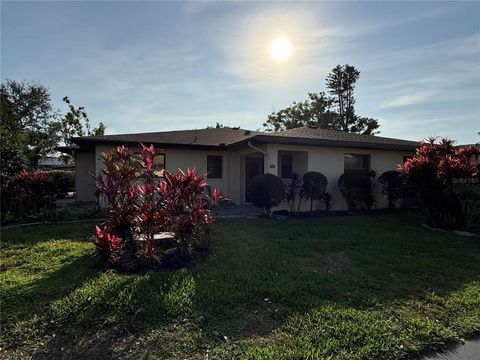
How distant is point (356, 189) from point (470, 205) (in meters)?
3.54

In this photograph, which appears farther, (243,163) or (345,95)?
(345,95)

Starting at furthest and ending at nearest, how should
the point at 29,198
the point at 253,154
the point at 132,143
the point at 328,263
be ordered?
the point at 253,154
the point at 132,143
the point at 29,198
the point at 328,263

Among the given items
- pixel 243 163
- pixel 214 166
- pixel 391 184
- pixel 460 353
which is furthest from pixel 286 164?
pixel 460 353

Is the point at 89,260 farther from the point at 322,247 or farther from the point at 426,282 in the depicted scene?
the point at 426,282

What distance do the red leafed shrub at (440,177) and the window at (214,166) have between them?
7.70 metres

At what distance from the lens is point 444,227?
8.95 m

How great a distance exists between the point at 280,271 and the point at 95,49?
7.97 metres

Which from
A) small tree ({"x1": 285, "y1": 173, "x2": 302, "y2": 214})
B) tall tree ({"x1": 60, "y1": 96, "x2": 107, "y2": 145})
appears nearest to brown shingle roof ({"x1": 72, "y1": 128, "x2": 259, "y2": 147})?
small tree ({"x1": 285, "y1": 173, "x2": 302, "y2": 214})

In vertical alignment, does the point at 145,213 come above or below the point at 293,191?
below

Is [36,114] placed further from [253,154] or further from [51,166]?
[253,154]

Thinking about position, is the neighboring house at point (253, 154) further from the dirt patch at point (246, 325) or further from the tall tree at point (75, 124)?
the tall tree at point (75, 124)

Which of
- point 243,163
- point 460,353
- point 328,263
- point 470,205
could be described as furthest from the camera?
point 243,163

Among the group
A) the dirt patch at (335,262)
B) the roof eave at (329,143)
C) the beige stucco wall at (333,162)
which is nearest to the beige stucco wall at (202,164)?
the beige stucco wall at (333,162)

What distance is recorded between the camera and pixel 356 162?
12688 millimetres
